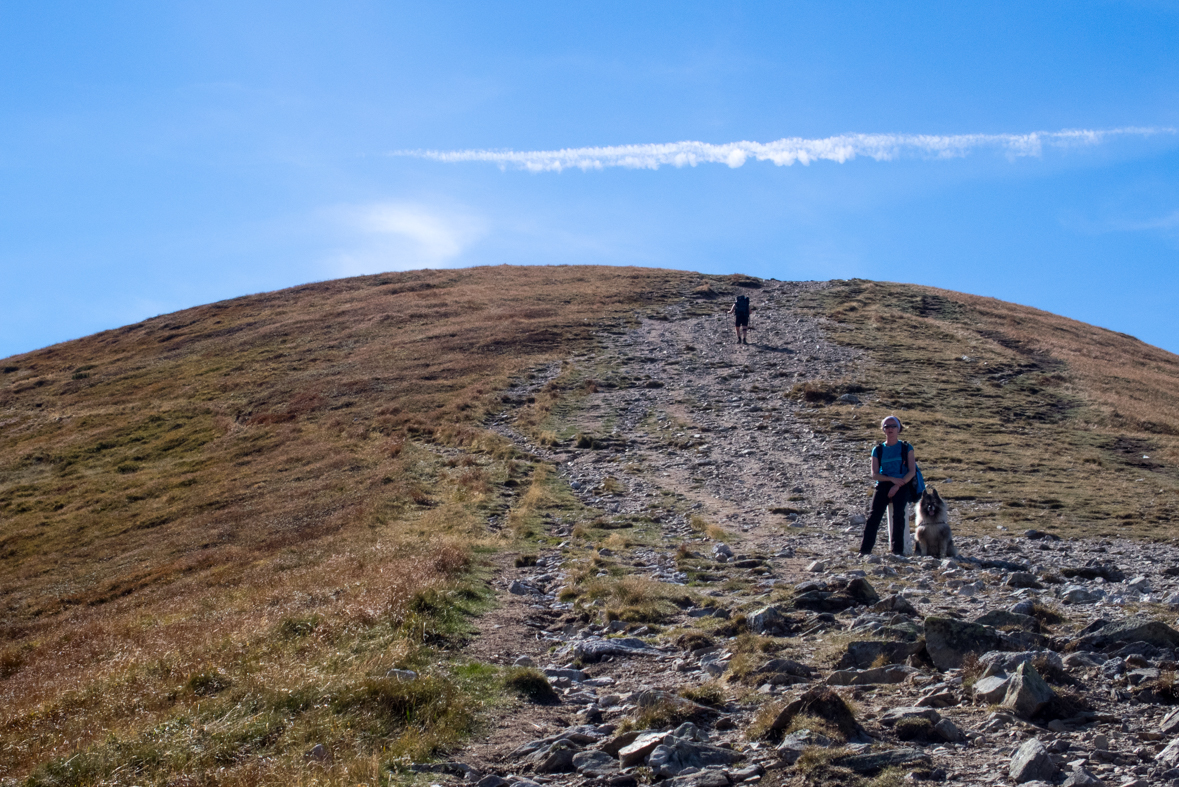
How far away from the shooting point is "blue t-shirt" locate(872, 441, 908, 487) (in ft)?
47.8

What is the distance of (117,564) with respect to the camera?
2406 cm

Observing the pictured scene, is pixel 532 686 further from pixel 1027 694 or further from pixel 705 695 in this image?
pixel 1027 694

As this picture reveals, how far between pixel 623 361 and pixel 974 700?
37.4 m

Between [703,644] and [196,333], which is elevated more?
[196,333]

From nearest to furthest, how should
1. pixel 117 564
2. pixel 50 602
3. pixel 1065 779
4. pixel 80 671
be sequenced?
pixel 1065 779 < pixel 80 671 < pixel 50 602 < pixel 117 564

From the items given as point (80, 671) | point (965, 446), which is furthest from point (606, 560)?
point (965, 446)

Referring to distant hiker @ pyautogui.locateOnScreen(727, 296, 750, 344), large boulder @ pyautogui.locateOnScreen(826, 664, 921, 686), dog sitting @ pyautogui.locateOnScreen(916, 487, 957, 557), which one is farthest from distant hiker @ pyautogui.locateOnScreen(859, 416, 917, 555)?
distant hiker @ pyautogui.locateOnScreen(727, 296, 750, 344)

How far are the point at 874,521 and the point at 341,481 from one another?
17.2 meters

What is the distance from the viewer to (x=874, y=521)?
14203mm

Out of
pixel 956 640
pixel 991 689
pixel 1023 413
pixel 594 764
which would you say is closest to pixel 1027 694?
pixel 991 689

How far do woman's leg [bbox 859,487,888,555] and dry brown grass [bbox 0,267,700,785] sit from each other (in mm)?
6791

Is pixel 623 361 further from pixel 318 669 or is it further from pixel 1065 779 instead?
pixel 1065 779

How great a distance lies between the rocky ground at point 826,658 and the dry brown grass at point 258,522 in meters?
1.24

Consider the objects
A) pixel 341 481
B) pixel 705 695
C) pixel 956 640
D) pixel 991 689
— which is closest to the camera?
pixel 991 689
